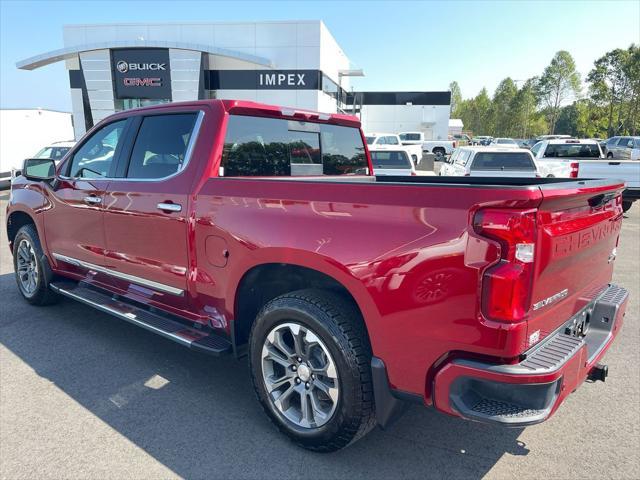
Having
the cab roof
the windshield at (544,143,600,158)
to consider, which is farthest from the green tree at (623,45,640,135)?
the cab roof

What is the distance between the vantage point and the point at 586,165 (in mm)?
11438

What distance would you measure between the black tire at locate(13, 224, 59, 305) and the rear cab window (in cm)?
277

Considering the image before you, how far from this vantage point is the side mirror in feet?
14.9

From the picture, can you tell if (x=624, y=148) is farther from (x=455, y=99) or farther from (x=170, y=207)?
(x=455, y=99)

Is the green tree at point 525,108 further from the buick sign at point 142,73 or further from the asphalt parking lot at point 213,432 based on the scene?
the asphalt parking lot at point 213,432

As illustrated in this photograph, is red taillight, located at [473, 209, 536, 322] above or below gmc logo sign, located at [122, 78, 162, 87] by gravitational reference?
below

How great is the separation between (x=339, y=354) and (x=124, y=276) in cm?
222

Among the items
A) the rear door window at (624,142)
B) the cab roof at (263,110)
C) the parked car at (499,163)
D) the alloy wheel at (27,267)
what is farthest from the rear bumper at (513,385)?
the rear door window at (624,142)

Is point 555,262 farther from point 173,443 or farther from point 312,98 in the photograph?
point 312,98

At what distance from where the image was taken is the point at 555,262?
2143mm

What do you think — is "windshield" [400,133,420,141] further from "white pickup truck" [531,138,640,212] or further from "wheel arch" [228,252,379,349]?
"wheel arch" [228,252,379,349]

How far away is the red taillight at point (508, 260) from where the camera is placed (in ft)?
6.28

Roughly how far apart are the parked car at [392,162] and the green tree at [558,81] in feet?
213

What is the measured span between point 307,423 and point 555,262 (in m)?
1.61
